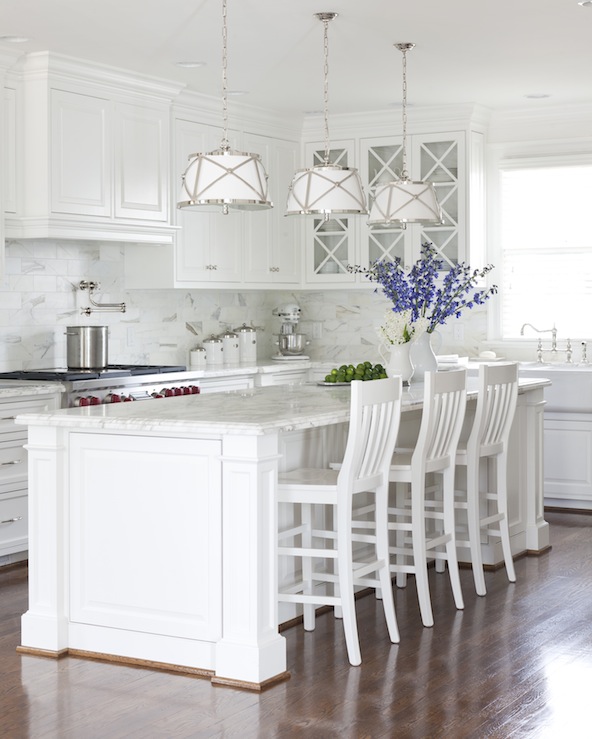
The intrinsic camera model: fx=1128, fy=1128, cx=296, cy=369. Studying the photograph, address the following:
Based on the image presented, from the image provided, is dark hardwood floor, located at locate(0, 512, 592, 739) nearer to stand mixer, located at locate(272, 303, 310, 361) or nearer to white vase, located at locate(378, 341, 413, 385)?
white vase, located at locate(378, 341, 413, 385)

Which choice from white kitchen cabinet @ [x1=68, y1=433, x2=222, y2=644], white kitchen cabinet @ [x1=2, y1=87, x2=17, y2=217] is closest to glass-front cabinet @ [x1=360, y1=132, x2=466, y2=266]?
white kitchen cabinet @ [x1=2, y1=87, x2=17, y2=217]

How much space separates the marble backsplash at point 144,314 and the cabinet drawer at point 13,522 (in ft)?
2.92

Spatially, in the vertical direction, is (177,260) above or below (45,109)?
below

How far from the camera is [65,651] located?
158 inches

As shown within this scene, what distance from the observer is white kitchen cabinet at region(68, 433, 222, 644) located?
378 centimetres

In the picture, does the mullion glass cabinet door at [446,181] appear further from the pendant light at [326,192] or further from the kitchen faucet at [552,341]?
the pendant light at [326,192]

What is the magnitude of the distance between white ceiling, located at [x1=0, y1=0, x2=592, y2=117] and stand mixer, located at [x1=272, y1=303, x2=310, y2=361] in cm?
161

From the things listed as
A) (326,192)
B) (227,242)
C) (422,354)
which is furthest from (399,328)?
(227,242)

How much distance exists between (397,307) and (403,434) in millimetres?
674

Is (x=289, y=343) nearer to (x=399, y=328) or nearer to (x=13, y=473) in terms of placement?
(x=399, y=328)

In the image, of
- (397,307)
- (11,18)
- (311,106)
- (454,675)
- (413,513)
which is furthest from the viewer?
(311,106)

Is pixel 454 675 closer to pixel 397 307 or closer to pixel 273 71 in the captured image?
pixel 397 307

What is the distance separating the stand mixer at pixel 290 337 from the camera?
7957mm

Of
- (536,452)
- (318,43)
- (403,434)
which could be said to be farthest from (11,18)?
(536,452)
